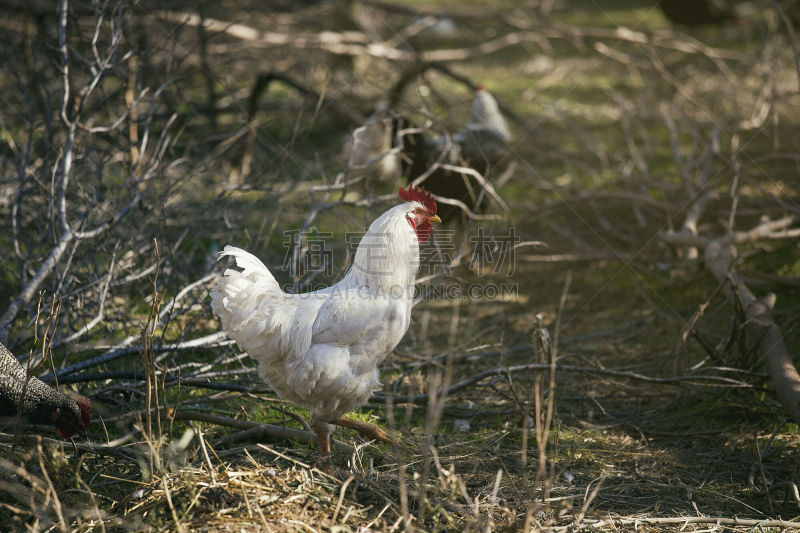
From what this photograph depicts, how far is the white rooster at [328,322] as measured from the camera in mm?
3000

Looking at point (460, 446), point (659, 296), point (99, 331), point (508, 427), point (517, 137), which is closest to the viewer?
point (460, 446)

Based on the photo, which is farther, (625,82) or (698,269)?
(625,82)

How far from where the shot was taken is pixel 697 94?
9.20 metres

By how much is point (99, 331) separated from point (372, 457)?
7.02 ft

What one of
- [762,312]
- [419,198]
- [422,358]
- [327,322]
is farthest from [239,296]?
[762,312]

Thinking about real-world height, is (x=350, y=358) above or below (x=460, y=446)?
above

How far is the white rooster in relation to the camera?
9.84 feet

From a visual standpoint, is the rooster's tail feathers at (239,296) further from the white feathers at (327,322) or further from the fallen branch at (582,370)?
the fallen branch at (582,370)

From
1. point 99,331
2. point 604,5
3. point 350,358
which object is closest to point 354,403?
point 350,358

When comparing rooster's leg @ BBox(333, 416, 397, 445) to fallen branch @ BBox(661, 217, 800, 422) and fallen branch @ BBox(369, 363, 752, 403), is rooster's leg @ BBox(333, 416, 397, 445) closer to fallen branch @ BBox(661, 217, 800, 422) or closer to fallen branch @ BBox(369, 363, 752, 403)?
fallen branch @ BBox(369, 363, 752, 403)

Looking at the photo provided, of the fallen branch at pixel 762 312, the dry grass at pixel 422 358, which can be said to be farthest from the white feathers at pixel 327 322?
the fallen branch at pixel 762 312

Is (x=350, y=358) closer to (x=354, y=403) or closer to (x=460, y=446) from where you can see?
(x=354, y=403)

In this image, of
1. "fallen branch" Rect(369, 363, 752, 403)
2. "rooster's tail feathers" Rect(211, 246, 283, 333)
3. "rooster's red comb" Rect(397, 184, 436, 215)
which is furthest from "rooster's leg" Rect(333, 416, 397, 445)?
"rooster's red comb" Rect(397, 184, 436, 215)

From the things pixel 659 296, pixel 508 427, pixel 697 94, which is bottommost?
pixel 508 427
